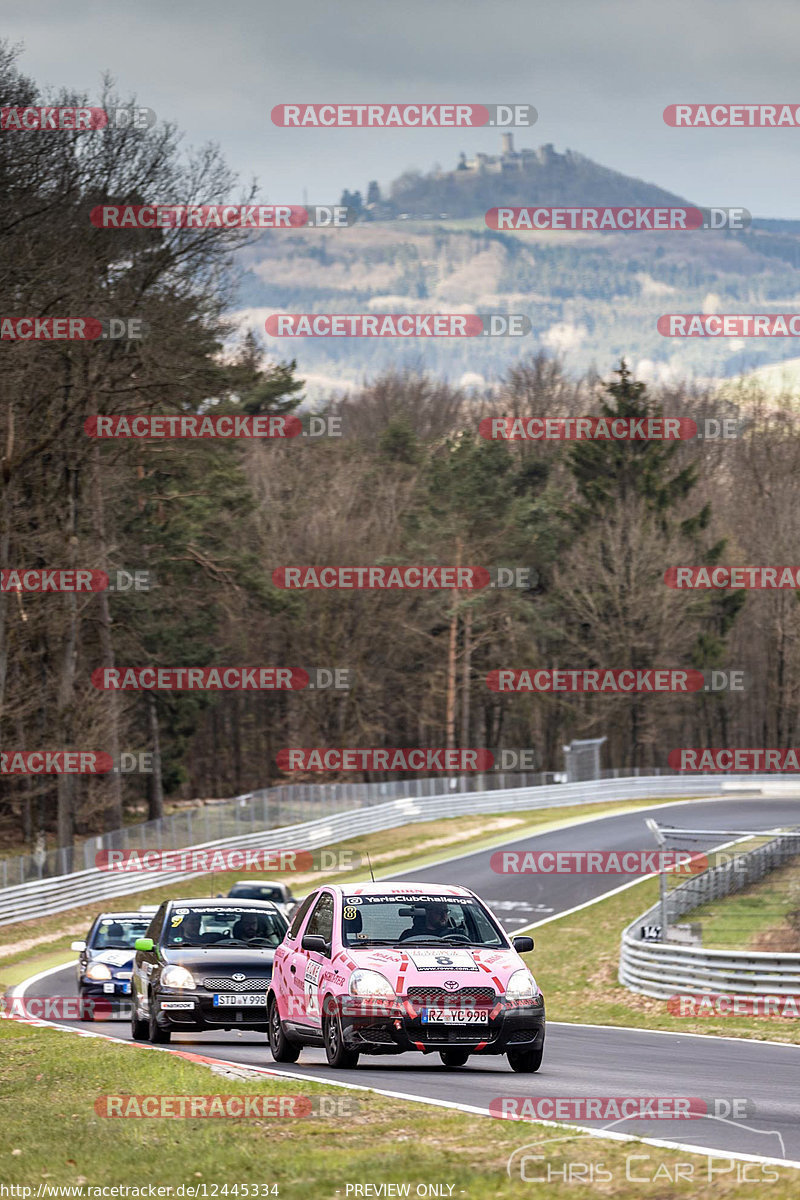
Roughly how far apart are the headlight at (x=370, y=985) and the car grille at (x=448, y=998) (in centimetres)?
17

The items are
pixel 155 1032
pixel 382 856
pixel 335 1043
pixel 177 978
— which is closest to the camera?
pixel 335 1043

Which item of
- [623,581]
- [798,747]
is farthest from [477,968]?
[798,747]

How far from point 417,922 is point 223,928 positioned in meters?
4.74

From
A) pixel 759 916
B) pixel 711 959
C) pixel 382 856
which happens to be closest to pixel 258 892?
pixel 759 916

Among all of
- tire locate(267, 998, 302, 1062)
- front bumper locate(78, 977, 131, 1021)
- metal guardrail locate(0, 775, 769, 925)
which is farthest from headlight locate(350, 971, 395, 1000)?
metal guardrail locate(0, 775, 769, 925)

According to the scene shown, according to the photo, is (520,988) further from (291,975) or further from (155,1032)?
(155,1032)

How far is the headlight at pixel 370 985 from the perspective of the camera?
1241 centimetres

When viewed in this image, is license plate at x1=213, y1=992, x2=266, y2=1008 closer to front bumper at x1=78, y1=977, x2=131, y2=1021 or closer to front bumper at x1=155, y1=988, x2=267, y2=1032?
front bumper at x1=155, y1=988, x2=267, y2=1032

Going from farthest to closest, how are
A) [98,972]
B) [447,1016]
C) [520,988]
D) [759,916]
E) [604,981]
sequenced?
[604,981] < [759,916] < [98,972] < [520,988] < [447,1016]

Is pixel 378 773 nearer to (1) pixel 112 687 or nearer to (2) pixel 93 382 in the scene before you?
(1) pixel 112 687

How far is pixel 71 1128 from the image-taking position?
9.96 meters

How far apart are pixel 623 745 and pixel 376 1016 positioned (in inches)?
2831

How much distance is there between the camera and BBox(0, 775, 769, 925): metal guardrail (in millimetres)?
41375

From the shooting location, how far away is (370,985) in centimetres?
1244
